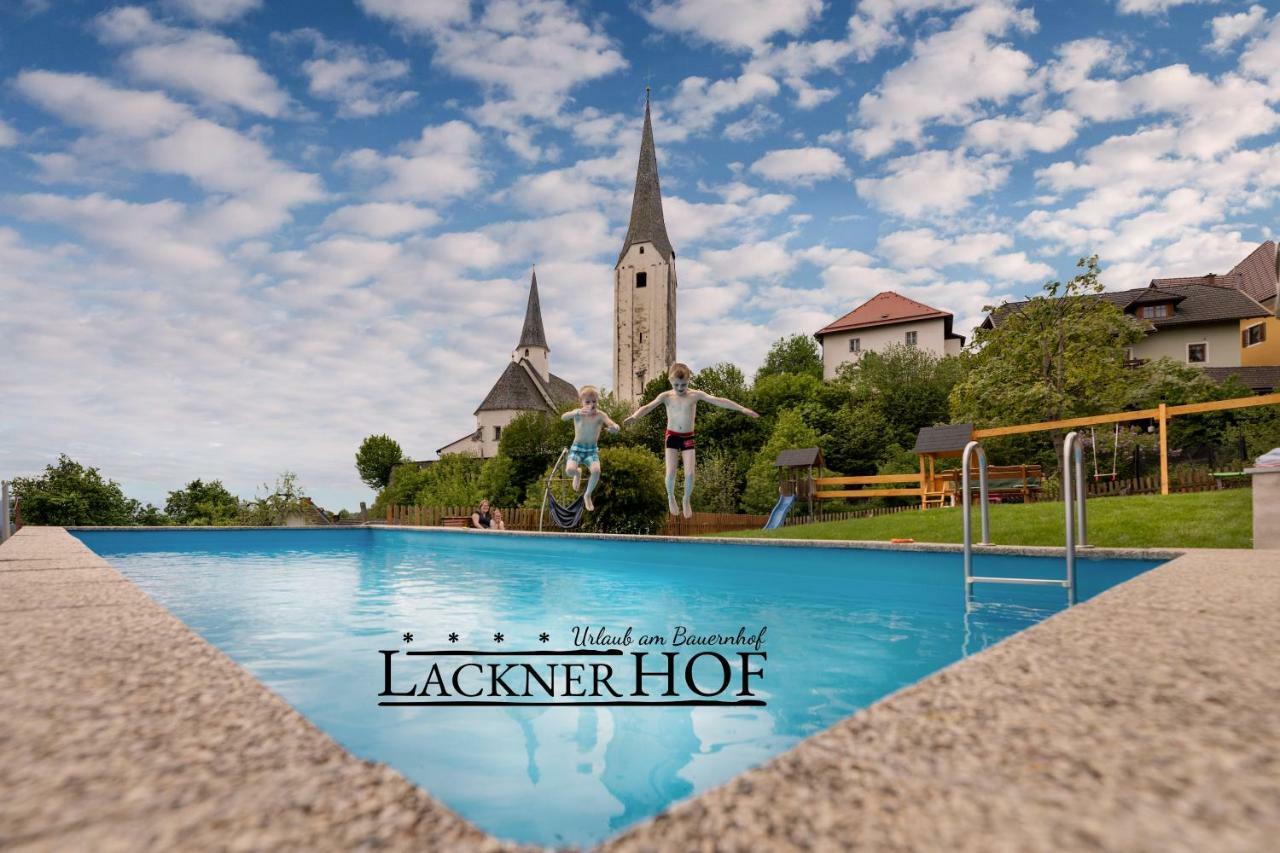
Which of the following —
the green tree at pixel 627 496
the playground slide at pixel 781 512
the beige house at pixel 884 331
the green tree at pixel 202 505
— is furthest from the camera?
the beige house at pixel 884 331

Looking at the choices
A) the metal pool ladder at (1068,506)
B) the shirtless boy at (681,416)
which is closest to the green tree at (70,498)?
the shirtless boy at (681,416)

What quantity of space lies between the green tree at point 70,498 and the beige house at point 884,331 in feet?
128

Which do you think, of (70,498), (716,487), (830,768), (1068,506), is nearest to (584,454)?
(1068,506)

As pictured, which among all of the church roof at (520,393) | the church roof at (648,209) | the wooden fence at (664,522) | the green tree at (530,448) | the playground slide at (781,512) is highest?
the church roof at (648,209)

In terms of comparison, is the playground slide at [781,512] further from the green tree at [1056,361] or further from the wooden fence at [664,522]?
the green tree at [1056,361]

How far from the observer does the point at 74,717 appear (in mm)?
1482

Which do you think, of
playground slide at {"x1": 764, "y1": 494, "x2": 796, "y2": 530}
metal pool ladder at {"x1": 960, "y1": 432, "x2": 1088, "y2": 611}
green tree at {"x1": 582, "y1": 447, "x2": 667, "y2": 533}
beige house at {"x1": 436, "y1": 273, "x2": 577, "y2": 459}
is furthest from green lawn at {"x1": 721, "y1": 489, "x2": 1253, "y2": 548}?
beige house at {"x1": 436, "y1": 273, "x2": 577, "y2": 459}

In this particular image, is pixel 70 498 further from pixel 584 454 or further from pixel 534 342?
pixel 534 342

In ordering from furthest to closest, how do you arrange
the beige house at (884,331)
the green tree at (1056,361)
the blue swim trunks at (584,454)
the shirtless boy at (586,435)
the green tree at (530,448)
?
the beige house at (884,331) < the green tree at (530,448) < the green tree at (1056,361) < the blue swim trunks at (584,454) < the shirtless boy at (586,435)

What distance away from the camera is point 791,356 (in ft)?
189

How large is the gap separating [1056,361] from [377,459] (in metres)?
51.8

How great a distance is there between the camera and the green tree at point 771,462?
25.5m

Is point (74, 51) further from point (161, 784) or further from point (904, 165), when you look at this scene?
point (904, 165)

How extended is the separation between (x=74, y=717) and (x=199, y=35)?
1256 cm
